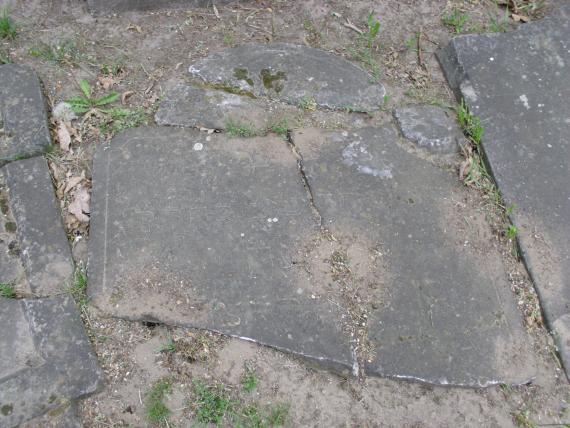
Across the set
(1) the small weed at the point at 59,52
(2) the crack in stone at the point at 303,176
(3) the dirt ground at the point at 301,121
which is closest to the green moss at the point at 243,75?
(3) the dirt ground at the point at 301,121

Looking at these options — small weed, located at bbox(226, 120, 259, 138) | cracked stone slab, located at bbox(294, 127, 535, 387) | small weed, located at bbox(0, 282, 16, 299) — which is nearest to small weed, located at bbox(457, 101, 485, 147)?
cracked stone slab, located at bbox(294, 127, 535, 387)

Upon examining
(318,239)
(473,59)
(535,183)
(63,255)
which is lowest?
(63,255)

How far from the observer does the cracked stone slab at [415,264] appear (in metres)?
1.96

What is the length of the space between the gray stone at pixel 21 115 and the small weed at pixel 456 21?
222 centimetres

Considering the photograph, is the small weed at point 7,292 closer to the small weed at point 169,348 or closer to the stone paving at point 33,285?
the stone paving at point 33,285

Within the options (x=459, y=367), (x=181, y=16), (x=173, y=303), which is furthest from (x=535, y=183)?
(x=181, y=16)

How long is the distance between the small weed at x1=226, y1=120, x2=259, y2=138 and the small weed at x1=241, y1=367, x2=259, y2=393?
1047 millimetres

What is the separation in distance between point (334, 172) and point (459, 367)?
37.1 inches

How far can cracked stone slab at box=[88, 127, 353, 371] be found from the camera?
6.46ft

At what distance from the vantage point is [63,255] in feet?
6.82

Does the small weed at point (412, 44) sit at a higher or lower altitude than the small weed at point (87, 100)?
higher

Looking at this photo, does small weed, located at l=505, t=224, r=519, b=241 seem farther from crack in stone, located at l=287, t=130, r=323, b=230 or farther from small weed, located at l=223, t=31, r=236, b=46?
small weed, located at l=223, t=31, r=236, b=46

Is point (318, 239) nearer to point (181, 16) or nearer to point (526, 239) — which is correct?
point (526, 239)

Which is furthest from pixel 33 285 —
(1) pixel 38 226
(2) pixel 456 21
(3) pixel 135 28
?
(2) pixel 456 21
